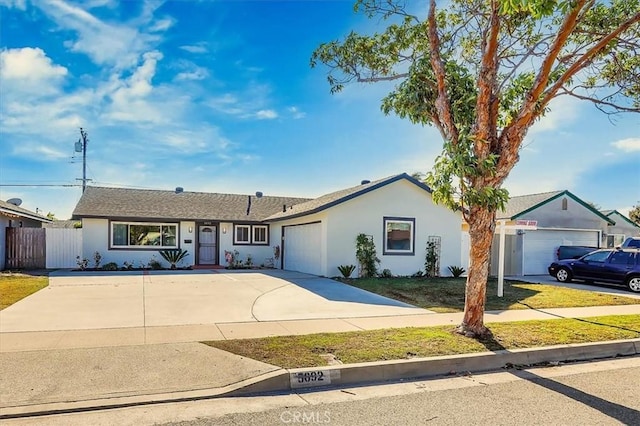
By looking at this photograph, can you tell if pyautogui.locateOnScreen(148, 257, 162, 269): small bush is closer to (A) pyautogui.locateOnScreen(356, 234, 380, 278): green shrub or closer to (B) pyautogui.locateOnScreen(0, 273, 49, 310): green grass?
(B) pyautogui.locateOnScreen(0, 273, 49, 310): green grass

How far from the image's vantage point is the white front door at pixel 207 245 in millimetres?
22297

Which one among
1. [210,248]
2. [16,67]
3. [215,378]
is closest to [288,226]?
[210,248]

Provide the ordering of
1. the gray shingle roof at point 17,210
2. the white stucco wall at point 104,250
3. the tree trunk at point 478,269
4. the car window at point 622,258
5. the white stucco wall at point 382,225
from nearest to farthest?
the tree trunk at point 478,269 → the car window at point 622,258 → the white stucco wall at point 382,225 → the white stucco wall at point 104,250 → the gray shingle roof at point 17,210

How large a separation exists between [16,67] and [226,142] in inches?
406

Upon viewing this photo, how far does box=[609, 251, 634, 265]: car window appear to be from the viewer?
1650 centimetres

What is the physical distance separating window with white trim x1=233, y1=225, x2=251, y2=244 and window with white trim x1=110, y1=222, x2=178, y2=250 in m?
3.00

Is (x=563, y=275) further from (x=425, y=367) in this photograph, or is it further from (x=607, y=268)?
(x=425, y=367)

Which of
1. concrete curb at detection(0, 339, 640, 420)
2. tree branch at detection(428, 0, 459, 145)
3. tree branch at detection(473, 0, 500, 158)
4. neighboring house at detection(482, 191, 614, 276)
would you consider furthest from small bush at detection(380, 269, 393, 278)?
→ tree branch at detection(473, 0, 500, 158)

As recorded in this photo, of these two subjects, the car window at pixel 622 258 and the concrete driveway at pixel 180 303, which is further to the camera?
the car window at pixel 622 258

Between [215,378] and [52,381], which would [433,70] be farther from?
[52,381]

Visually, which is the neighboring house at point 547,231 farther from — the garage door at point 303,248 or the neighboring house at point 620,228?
the garage door at point 303,248

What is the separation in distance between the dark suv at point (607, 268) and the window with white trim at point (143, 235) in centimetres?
1806

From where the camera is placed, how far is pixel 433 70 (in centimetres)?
844

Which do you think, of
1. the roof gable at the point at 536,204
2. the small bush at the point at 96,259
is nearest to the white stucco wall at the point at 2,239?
the small bush at the point at 96,259
